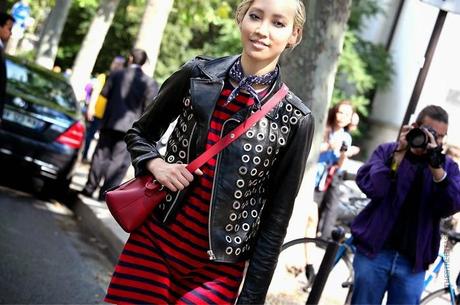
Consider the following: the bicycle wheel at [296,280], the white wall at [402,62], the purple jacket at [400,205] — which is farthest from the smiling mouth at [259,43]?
the white wall at [402,62]

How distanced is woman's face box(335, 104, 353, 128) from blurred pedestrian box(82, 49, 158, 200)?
250 cm

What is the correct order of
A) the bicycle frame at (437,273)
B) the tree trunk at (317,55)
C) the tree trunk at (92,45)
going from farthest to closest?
the tree trunk at (92,45)
the tree trunk at (317,55)
the bicycle frame at (437,273)

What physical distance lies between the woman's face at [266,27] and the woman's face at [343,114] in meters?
5.98

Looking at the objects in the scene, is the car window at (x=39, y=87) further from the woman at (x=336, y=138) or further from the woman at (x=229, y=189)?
the woman at (x=229, y=189)

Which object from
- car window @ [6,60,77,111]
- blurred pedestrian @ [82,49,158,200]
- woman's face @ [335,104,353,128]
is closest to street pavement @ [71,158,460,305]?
blurred pedestrian @ [82,49,158,200]

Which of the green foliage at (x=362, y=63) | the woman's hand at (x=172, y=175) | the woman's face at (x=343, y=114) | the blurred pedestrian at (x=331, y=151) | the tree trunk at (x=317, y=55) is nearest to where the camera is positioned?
the woman's hand at (x=172, y=175)

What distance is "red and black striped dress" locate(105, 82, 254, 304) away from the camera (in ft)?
9.79

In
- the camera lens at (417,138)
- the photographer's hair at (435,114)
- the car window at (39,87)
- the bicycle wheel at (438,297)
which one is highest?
the photographer's hair at (435,114)

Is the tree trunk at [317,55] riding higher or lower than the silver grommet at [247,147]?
higher

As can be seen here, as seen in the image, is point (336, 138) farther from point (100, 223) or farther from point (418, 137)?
point (418, 137)

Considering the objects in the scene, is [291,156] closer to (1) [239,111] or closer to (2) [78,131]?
(1) [239,111]

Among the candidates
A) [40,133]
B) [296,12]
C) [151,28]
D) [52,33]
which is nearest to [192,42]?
[52,33]

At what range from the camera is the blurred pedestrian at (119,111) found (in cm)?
1050

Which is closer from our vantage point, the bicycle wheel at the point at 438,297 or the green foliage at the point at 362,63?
the bicycle wheel at the point at 438,297
